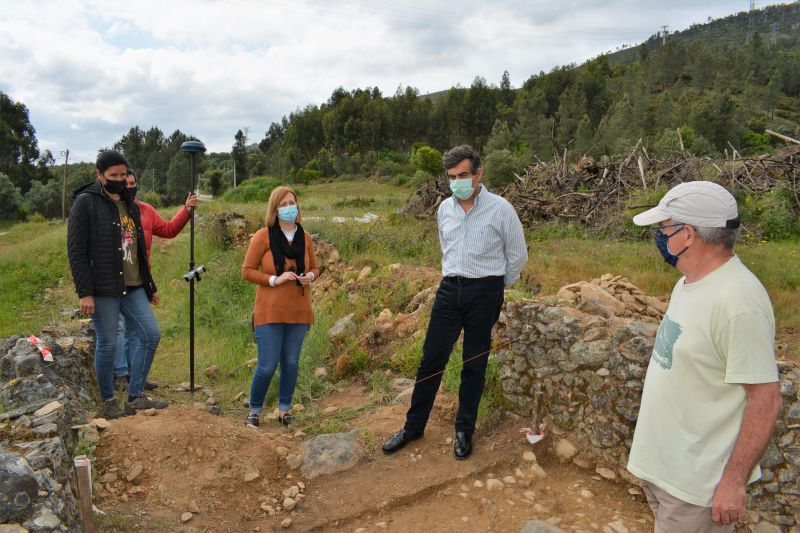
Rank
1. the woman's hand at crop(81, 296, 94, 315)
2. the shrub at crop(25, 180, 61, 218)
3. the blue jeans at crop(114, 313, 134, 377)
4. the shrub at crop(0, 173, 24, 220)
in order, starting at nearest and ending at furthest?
the woman's hand at crop(81, 296, 94, 315), the blue jeans at crop(114, 313, 134, 377), the shrub at crop(0, 173, 24, 220), the shrub at crop(25, 180, 61, 218)

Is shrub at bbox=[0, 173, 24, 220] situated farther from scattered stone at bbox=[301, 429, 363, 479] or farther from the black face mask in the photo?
scattered stone at bbox=[301, 429, 363, 479]

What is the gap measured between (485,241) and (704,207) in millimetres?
1640

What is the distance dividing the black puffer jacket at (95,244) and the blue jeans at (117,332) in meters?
0.13

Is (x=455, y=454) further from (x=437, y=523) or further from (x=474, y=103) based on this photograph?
(x=474, y=103)

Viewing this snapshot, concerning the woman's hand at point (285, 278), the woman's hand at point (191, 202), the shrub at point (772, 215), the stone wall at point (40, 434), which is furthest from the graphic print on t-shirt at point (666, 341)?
the shrub at point (772, 215)

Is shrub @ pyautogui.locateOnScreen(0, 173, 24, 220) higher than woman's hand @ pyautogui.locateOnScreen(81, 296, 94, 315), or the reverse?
shrub @ pyautogui.locateOnScreen(0, 173, 24, 220)

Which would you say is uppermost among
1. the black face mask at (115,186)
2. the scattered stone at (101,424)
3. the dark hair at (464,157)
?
the dark hair at (464,157)

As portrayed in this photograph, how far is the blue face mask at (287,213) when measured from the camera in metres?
4.06

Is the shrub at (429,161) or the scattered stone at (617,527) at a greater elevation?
the shrub at (429,161)

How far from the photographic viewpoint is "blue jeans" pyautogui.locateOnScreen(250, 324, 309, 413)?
4.12 meters

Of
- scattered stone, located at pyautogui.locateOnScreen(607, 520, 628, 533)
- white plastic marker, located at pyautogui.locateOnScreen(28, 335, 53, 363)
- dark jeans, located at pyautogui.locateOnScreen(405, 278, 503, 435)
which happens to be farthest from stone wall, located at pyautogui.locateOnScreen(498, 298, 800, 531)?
white plastic marker, located at pyautogui.locateOnScreen(28, 335, 53, 363)

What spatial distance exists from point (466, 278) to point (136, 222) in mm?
2541

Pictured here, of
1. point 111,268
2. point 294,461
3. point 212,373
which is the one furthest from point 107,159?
point 212,373

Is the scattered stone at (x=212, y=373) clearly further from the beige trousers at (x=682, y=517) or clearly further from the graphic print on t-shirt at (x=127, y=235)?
the beige trousers at (x=682, y=517)
